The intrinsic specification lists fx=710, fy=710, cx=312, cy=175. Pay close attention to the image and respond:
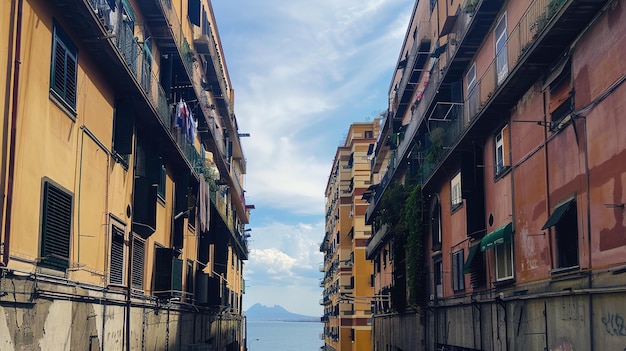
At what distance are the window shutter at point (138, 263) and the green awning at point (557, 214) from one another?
10.5 meters

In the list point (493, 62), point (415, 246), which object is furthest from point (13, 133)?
point (415, 246)

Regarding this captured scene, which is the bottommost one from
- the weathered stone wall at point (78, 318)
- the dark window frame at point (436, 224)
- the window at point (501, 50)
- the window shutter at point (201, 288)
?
the weathered stone wall at point (78, 318)

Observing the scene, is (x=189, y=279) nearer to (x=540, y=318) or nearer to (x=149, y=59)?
(x=149, y=59)

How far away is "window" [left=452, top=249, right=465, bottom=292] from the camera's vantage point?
23375 millimetres

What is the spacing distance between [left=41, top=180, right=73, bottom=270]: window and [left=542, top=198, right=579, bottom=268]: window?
9350mm

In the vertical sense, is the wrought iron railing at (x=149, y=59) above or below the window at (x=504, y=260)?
above

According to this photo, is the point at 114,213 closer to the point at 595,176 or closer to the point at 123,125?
the point at 123,125

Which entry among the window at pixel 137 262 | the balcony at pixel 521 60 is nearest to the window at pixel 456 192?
the balcony at pixel 521 60

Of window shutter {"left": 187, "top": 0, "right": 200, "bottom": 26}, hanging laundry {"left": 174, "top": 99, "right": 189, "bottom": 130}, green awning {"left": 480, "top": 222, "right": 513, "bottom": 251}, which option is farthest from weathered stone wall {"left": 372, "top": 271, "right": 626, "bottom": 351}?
window shutter {"left": 187, "top": 0, "right": 200, "bottom": 26}

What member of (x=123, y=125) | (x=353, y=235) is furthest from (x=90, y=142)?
(x=353, y=235)

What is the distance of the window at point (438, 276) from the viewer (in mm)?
26859

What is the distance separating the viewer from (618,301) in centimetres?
1141

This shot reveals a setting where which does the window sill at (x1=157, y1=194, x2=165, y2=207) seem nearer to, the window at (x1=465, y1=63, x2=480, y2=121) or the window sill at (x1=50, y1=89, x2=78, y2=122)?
the window sill at (x1=50, y1=89, x2=78, y2=122)

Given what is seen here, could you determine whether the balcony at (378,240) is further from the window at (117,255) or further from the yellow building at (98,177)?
the window at (117,255)
